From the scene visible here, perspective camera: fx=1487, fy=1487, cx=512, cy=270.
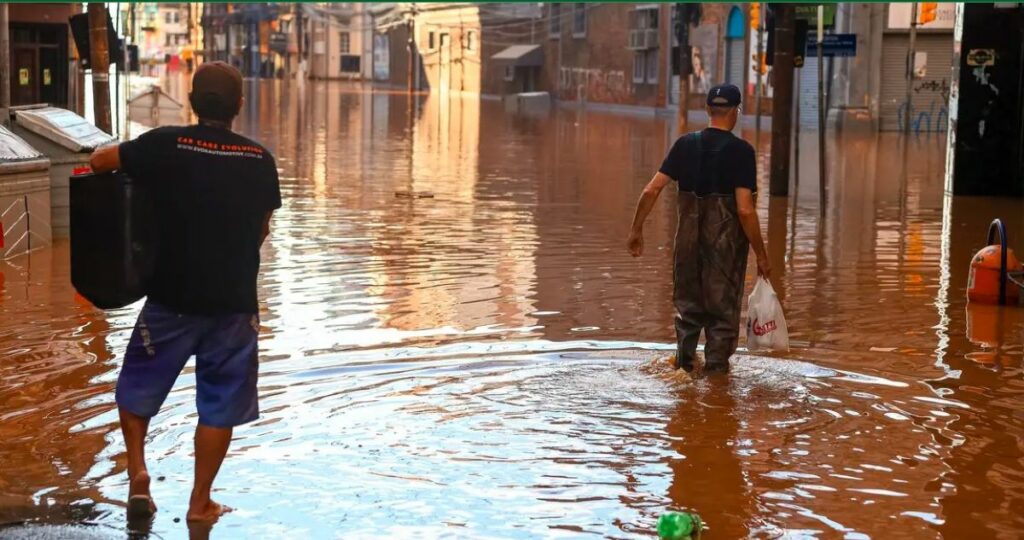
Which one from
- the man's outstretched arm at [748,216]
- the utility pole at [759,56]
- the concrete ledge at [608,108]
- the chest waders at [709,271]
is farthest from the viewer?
the concrete ledge at [608,108]

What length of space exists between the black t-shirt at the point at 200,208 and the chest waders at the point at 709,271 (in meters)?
3.26

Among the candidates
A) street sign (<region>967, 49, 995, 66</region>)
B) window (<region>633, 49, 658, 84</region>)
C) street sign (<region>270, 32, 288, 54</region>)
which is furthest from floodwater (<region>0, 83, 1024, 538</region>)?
street sign (<region>270, 32, 288, 54</region>)

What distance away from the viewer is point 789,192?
21109 millimetres

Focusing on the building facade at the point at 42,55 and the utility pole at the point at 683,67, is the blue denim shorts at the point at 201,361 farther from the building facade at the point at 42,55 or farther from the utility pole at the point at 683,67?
the building facade at the point at 42,55

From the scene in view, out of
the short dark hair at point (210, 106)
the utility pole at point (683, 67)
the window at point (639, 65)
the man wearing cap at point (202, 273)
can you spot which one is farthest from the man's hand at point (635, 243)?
the window at point (639, 65)

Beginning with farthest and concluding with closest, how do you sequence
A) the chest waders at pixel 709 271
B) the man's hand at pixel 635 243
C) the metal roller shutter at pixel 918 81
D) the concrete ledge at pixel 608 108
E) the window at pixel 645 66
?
the window at pixel 645 66
the concrete ledge at pixel 608 108
the metal roller shutter at pixel 918 81
the man's hand at pixel 635 243
the chest waders at pixel 709 271

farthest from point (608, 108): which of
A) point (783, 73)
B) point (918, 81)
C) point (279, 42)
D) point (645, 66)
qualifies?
point (279, 42)

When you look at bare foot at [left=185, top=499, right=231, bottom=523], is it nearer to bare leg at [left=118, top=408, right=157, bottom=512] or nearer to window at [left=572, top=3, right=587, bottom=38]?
bare leg at [left=118, top=408, right=157, bottom=512]

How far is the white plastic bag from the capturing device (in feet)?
27.1

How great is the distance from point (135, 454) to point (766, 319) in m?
3.94

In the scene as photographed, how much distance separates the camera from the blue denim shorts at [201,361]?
5.47 m

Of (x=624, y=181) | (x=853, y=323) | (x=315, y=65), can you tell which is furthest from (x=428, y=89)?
(x=853, y=323)

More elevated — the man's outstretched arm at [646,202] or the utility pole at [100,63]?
the utility pole at [100,63]

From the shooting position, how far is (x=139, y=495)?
5566mm
